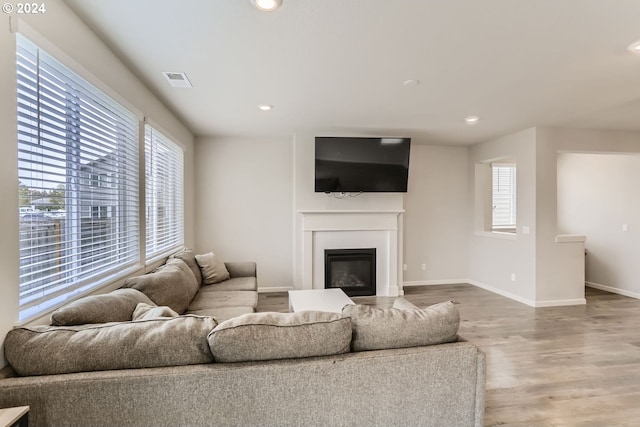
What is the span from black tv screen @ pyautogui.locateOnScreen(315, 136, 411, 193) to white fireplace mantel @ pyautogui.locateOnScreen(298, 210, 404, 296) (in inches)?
17.6

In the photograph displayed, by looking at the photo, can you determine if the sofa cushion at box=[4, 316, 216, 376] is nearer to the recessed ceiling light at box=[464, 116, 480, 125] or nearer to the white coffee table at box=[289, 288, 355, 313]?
the white coffee table at box=[289, 288, 355, 313]

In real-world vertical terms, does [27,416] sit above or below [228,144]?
below

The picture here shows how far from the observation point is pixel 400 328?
1.45 m

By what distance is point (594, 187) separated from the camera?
209 inches

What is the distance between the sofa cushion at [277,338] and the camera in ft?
4.24

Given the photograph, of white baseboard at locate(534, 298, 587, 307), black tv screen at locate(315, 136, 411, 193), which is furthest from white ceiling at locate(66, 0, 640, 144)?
white baseboard at locate(534, 298, 587, 307)

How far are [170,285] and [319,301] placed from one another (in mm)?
1391

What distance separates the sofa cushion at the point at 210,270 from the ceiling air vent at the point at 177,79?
6.38 ft

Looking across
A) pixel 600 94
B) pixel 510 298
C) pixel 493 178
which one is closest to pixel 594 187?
pixel 493 178

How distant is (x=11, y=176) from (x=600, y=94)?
4551 millimetres

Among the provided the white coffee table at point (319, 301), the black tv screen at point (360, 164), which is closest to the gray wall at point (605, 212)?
the black tv screen at point (360, 164)

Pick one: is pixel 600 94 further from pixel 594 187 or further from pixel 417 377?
pixel 417 377

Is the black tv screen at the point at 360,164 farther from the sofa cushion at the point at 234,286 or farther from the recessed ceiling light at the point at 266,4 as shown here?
the recessed ceiling light at the point at 266,4

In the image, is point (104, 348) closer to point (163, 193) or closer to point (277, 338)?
point (277, 338)
